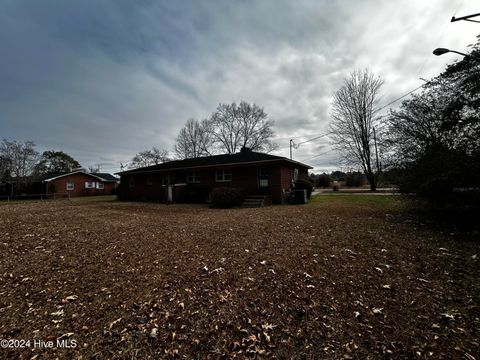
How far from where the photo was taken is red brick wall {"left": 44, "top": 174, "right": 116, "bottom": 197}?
96.3 feet

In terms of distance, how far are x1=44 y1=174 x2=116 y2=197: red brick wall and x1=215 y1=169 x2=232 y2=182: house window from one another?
2614cm

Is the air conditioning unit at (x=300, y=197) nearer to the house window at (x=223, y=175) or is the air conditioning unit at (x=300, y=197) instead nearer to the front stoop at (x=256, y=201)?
the front stoop at (x=256, y=201)

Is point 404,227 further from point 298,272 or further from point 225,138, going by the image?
point 225,138

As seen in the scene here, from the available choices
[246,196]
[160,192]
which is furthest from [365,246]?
[160,192]

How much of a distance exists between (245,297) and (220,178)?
14119mm

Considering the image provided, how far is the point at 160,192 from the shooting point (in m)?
20.0

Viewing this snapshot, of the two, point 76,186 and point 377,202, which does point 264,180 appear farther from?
point 76,186

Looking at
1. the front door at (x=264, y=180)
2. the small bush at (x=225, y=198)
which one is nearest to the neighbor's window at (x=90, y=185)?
the small bush at (x=225, y=198)

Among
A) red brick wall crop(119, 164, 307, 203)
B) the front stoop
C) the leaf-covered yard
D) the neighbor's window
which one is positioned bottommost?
the leaf-covered yard

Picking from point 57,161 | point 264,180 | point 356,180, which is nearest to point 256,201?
point 264,180

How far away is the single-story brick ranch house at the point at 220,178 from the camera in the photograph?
49.8ft

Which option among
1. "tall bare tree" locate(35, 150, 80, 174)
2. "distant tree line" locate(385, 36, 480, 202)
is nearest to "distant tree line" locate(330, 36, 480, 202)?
"distant tree line" locate(385, 36, 480, 202)

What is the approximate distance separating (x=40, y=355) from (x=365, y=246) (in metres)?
5.88

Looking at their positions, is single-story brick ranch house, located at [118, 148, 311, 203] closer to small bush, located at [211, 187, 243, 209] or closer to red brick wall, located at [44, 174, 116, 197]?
small bush, located at [211, 187, 243, 209]
